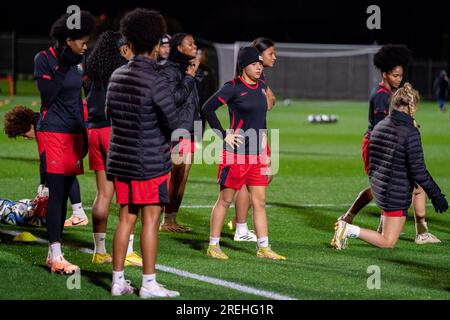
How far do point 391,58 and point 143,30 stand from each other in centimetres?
389

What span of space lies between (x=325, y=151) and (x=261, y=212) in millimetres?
12435

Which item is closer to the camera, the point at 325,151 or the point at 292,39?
the point at 325,151

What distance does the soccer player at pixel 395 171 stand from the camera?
28.7ft

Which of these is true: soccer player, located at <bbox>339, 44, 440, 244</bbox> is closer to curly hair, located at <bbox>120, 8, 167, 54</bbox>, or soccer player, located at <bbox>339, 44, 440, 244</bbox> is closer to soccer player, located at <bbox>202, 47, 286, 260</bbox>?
soccer player, located at <bbox>202, 47, 286, 260</bbox>

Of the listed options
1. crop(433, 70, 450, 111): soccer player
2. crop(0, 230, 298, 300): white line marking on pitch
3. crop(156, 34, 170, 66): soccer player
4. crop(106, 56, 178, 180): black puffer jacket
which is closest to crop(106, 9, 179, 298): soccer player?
crop(106, 56, 178, 180): black puffer jacket

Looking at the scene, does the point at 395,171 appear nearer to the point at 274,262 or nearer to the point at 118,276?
the point at 274,262

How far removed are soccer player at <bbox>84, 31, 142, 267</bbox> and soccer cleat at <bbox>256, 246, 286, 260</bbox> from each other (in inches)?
45.2

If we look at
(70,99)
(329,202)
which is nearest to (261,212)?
(70,99)

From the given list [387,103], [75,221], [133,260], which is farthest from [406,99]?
[75,221]

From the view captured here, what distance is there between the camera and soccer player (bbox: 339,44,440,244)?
9.67 m

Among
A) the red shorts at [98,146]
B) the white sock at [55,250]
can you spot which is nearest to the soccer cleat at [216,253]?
the red shorts at [98,146]

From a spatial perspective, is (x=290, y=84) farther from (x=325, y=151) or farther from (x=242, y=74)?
(x=242, y=74)

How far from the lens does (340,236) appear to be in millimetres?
8977
